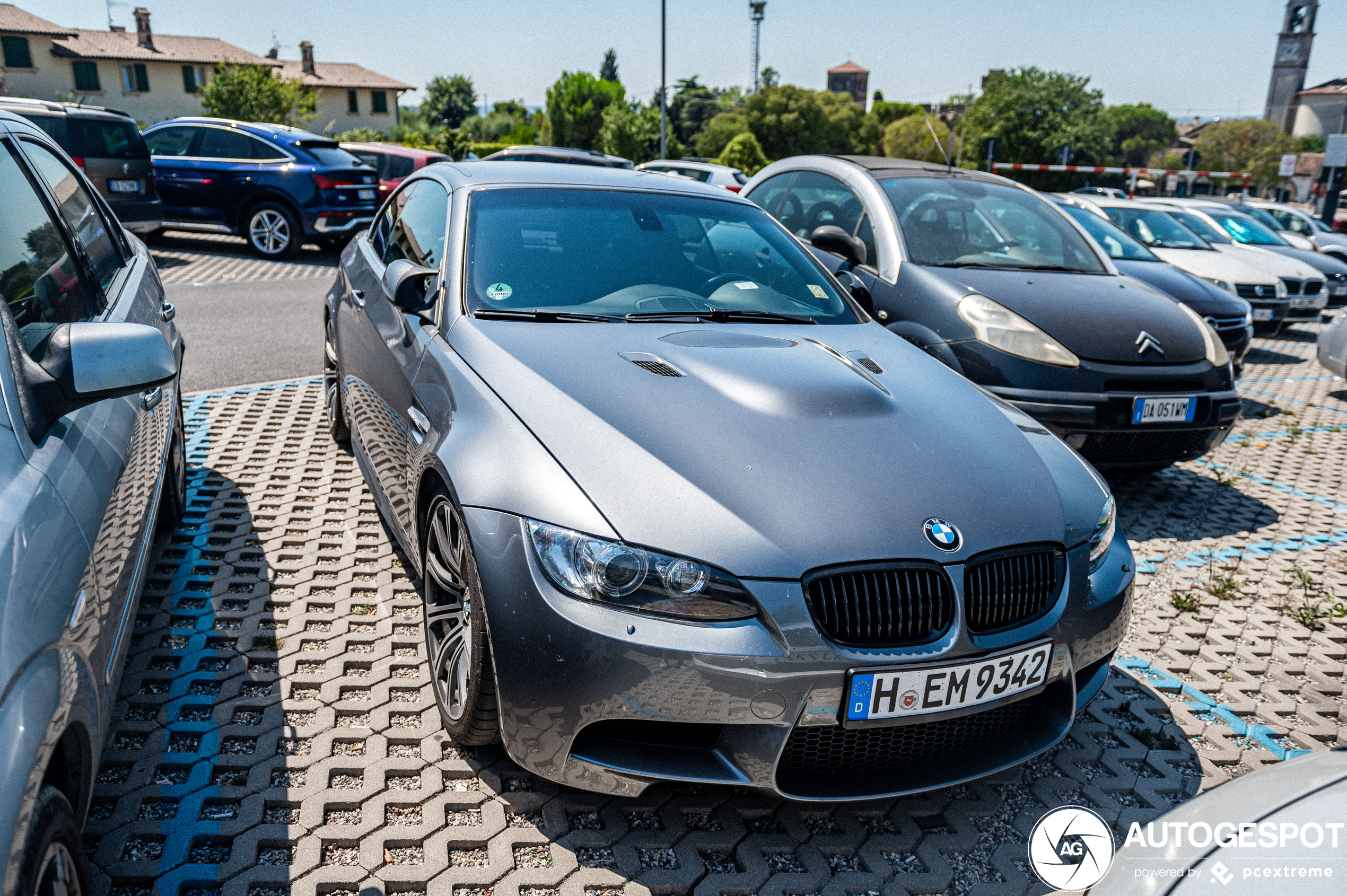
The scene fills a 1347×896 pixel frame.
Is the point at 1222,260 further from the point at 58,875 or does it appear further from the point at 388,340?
the point at 58,875

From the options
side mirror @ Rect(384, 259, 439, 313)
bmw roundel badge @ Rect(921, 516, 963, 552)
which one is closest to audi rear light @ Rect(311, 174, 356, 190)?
side mirror @ Rect(384, 259, 439, 313)

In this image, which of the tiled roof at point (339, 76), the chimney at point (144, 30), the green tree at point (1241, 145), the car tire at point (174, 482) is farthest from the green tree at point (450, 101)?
the car tire at point (174, 482)

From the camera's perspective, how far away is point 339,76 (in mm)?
65688

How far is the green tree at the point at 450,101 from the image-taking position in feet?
294

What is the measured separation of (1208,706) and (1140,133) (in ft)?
478

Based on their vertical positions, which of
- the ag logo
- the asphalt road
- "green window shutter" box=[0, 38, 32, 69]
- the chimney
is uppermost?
the chimney

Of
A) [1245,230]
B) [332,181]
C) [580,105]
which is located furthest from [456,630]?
[580,105]

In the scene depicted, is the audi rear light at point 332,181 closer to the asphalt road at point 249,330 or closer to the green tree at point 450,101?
the asphalt road at point 249,330

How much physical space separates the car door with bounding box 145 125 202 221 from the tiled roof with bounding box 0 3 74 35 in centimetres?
4965

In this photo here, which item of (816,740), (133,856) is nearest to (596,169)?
(816,740)

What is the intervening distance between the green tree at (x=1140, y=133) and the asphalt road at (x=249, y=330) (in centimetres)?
11898

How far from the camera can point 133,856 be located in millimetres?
2227

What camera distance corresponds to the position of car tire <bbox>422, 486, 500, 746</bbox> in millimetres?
2365

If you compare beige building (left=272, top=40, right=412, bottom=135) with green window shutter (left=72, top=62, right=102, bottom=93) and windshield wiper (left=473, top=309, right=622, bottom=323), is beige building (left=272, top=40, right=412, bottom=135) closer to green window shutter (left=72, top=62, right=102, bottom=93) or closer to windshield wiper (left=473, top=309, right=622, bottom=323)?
green window shutter (left=72, top=62, right=102, bottom=93)
